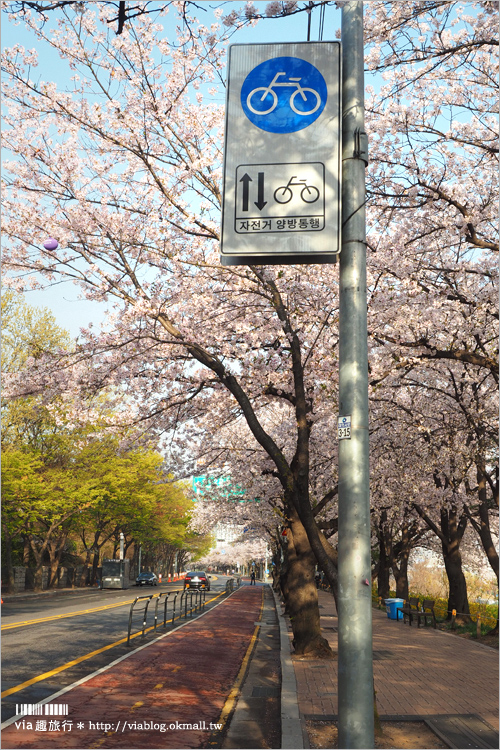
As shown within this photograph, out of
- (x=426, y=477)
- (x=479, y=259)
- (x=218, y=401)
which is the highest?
(x=479, y=259)

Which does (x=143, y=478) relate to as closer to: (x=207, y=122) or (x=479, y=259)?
(x=479, y=259)

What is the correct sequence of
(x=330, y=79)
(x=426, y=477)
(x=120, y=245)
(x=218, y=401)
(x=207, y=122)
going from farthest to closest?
(x=426, y=477) < (x=218, y=401) < (x=120, y=245) < (x=207, y=122) < (x=330, y=79)

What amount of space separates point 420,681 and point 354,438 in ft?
29.7

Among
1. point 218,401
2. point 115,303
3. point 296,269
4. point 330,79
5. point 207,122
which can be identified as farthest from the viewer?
point 218,401

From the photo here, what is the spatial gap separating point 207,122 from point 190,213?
1597 millimetres

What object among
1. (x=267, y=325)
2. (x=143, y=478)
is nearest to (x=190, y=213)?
(x=267, y=325)

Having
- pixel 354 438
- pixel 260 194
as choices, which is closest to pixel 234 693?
pixel 354 438

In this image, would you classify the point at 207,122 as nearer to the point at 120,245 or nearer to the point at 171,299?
the point at 120,245

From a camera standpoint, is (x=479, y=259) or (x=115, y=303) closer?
(x=115, y=303)

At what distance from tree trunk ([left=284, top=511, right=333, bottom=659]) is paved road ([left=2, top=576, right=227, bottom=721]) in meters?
3.74

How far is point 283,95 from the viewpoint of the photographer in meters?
4.46

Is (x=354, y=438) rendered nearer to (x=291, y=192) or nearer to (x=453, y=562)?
(x=291, y=192)

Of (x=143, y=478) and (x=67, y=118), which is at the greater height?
(x=67, y=118)

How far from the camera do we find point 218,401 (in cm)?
1861
